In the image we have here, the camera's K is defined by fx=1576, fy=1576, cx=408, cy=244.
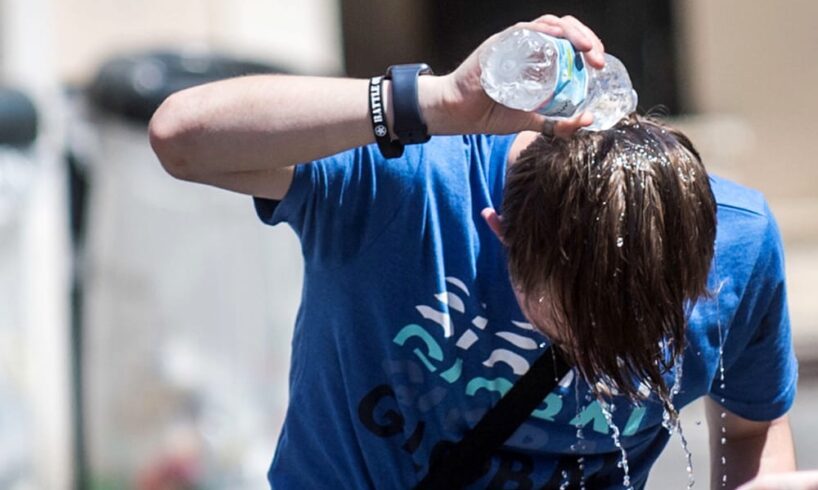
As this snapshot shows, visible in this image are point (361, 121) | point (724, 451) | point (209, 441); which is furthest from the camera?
point (209, 441)

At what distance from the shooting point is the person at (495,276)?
2.10 meters

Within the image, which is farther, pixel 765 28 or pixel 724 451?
pixel 765 28

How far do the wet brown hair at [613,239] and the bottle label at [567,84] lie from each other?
2.7 inches

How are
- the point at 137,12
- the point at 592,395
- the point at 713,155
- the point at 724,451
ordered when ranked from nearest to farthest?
the point at 592,395 < the point at 724,451 < the point at 137,12 < the point at 713,155

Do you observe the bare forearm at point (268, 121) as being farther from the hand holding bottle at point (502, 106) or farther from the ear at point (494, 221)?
the ear at point (494, 221)

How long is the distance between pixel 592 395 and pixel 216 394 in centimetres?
327

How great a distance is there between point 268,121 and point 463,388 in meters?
0.53

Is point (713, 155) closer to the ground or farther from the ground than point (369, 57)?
closer to the ground

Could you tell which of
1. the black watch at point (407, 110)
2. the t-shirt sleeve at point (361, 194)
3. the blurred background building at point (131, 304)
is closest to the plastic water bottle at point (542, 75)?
the black watch at point (407, 110)

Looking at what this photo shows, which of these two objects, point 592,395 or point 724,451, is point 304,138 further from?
point 724,451

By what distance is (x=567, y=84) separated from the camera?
2.02 meters

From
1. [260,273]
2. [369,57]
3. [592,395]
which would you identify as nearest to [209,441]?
[260,273]

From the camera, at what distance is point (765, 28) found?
10375 millimetres

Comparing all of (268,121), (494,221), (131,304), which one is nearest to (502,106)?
(494,221)
